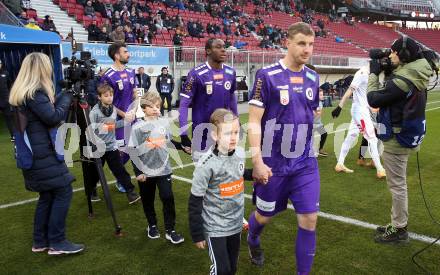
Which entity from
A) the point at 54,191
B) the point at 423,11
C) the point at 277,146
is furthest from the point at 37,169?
the point at 423,11

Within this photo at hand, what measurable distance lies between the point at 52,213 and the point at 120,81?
249 centimetres

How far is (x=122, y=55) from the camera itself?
5.85m

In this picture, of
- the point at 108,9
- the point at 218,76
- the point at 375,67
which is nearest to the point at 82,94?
the point at 218,76

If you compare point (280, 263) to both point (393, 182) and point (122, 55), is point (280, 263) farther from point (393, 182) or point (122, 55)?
Answer: point (122, 55)

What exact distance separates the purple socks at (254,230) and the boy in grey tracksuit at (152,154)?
914 millimetres

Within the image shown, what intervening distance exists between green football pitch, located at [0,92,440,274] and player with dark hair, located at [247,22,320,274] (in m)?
0.77

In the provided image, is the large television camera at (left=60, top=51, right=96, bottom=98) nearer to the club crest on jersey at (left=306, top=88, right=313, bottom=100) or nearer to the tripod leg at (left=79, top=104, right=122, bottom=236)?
the tripod leg at (left=79, top=104, right=122, bottom=236)

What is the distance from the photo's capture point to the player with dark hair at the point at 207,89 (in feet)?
15.5

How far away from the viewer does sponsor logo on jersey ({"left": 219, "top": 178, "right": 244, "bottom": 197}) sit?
290 centimetres

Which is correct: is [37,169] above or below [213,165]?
below

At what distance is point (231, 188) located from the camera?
2941 millimetres

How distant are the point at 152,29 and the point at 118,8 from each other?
1.91m

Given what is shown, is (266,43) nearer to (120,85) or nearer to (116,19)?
(116,19)

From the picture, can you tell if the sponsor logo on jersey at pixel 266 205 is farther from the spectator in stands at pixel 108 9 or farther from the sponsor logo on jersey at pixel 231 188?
the spectator in stands at pixel 108 9
